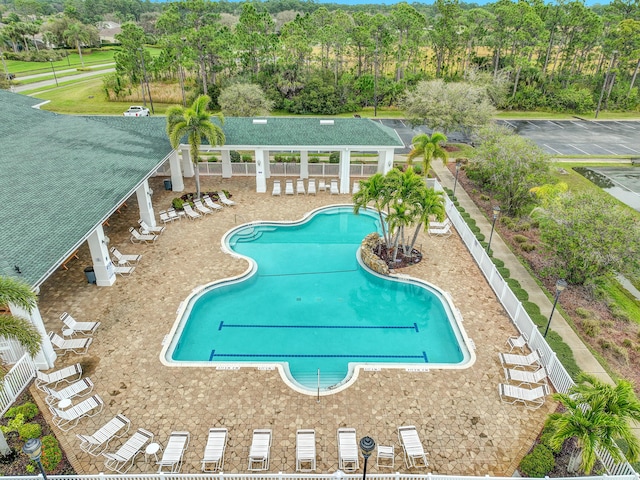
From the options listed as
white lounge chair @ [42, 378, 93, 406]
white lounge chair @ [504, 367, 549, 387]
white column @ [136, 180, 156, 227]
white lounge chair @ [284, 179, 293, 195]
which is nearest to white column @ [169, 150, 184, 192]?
white column @ [136, 180, 156, 227]

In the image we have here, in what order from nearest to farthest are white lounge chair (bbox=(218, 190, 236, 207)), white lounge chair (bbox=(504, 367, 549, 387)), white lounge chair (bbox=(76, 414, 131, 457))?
white lounge chair (bbox=(76, 414, 131, 457)), white lounge chair (bbox=(504, 367, 549, 387)), white lounge chair (bbox=(218, 190, 236, 207))

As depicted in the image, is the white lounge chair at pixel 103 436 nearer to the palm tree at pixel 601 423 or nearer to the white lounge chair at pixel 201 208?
the palm tree at pixel 601 423

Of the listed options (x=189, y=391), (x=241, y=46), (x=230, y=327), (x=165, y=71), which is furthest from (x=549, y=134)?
(x=165, y=71)

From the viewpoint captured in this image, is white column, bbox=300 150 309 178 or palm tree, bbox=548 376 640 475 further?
white column, bbox=300 150 309 178

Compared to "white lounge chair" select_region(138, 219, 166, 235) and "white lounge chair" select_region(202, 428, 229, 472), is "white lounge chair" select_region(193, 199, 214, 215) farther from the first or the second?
"white lounge chair" select_region(202, 428, 229, 472)

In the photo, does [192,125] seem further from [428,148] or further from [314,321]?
[314,321]

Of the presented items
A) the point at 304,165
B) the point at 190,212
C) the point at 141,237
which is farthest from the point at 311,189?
the point at 141,237

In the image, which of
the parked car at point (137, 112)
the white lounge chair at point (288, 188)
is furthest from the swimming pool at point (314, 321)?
the parked car at point (137, 112)
